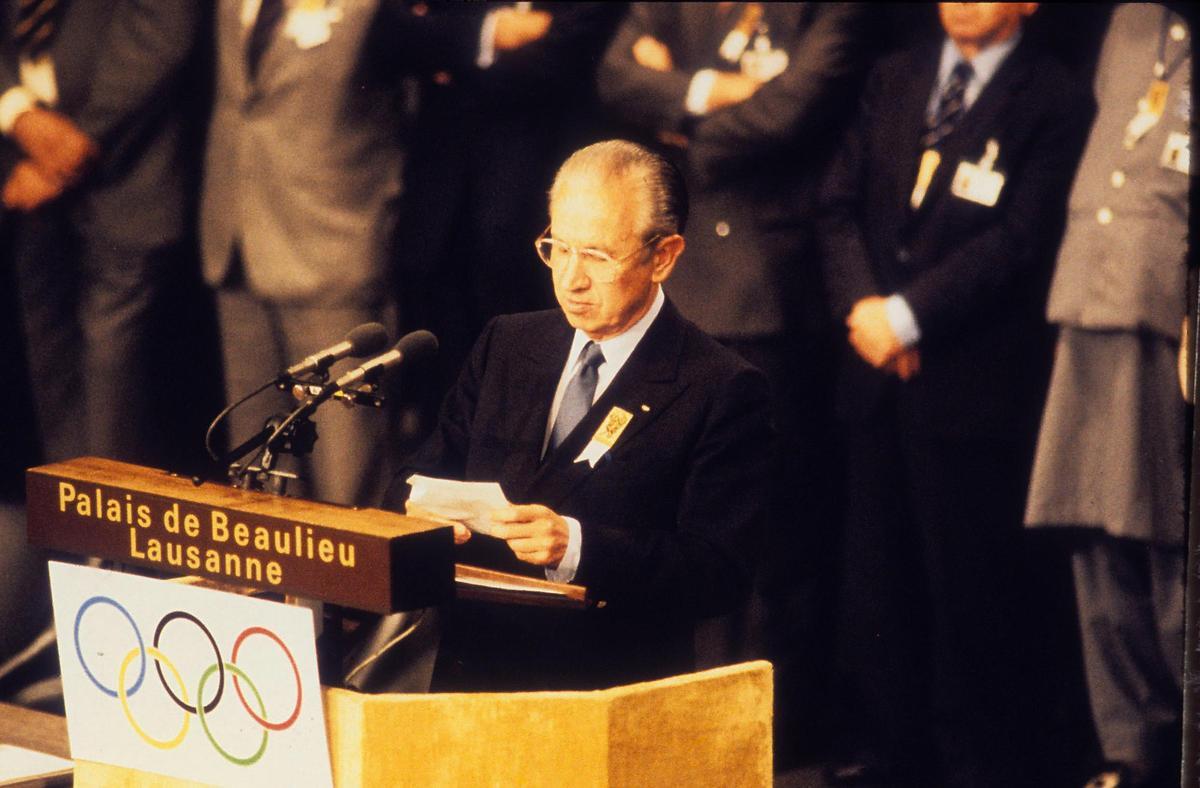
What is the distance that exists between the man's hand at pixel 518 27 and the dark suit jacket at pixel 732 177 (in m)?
0.27

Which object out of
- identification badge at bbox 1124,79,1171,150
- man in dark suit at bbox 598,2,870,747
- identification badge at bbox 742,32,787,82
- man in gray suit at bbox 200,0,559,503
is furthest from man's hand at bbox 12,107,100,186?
identification badge at bbox 1124,79,1171,150

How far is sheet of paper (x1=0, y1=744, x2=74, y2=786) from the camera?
9.63 ft

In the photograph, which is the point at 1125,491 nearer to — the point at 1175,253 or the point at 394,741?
the point at 1175,253

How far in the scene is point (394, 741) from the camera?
7.17ft

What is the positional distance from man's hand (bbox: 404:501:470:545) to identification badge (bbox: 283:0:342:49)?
202 cm

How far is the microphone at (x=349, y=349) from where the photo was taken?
7.94 feet

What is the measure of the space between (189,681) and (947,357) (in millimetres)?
2082

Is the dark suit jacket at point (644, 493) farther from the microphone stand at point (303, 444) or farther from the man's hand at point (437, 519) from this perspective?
the microphone stand at point (303, 444)

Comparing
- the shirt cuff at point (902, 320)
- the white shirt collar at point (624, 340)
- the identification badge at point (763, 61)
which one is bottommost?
the white shirt collar at point (624, 340)

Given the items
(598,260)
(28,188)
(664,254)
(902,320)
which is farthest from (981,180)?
(28,188)

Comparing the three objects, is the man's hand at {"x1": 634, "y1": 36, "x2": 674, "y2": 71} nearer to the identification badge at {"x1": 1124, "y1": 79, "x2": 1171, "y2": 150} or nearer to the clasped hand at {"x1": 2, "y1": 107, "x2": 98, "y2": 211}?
the identification badge at {"x1": 1124, "y1": 79, "x2": 1171, "y2": 150}

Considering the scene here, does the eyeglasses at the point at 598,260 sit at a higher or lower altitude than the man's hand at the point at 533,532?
higher

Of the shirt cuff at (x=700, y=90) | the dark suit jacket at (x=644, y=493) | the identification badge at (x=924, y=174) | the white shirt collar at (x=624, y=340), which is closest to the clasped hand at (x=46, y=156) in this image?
the shirt cuff at (x=700, y=90)

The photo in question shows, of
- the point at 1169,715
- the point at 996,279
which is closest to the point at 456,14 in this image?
the point at 996,279
